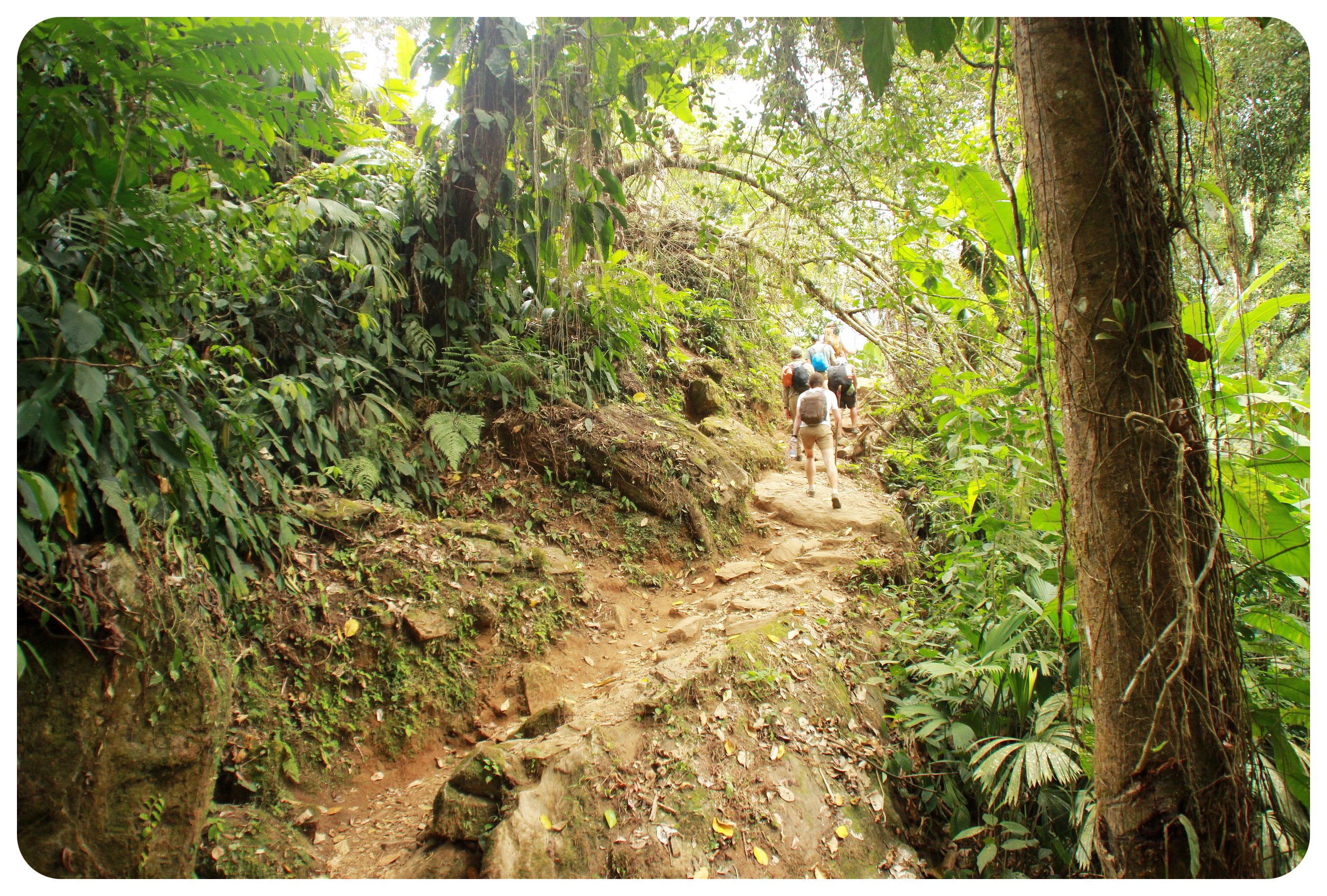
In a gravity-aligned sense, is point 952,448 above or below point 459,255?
below

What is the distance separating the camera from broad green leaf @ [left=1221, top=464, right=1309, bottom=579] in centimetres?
211

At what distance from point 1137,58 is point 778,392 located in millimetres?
8332

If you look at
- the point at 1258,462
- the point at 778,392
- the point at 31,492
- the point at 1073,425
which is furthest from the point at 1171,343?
the point at 778,392

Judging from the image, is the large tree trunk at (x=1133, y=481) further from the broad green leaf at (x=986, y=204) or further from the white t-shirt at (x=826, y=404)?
the white t-shirt at (x=826, y=404)

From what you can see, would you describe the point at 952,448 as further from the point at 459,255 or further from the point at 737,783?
the point at 459,255

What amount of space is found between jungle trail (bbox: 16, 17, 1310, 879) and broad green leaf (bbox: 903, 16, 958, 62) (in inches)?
3.2

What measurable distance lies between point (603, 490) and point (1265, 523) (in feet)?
14.3

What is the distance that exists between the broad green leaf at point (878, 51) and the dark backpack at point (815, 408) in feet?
14.9

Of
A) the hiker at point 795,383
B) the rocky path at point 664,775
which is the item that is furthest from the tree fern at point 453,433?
the hiker at point 795,383

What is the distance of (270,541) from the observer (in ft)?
11.4

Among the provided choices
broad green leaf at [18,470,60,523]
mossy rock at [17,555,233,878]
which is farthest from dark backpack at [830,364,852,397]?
broad green leaf at [18,470,60,523]

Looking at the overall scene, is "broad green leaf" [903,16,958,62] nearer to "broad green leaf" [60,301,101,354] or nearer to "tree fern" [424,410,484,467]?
"broad green leaf" [60,301,101,354]

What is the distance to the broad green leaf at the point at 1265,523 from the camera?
2109 mm

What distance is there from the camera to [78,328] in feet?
6.60
